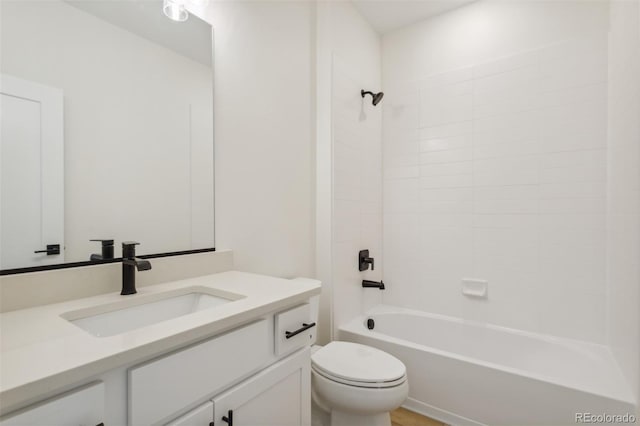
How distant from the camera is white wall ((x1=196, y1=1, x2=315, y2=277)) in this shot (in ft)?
4.73

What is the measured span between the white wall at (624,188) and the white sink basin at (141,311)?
168 cm

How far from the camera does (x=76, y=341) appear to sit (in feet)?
2.01

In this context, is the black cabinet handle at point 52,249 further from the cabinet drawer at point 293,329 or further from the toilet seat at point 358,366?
the toilet seat at point 358,366

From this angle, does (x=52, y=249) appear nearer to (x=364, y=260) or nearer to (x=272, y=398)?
(x=272, y=398)

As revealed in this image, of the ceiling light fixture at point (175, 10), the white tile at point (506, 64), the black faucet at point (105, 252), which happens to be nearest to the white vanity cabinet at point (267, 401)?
the black faucet at point (105, 252)

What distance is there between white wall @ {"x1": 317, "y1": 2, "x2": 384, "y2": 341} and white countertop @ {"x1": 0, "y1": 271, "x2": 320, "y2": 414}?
104cm

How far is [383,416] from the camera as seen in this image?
4.87 ft

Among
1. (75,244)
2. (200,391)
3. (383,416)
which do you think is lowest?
(383,416)

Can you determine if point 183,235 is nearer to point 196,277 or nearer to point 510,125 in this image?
point 196,277

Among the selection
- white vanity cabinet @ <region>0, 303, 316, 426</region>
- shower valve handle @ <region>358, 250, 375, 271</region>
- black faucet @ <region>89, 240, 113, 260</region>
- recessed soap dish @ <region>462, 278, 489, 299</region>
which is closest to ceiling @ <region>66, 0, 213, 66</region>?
black faucet @ <region>89, 240, 113, 260</region>

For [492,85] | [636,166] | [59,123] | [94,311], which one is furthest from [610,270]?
[59,123]

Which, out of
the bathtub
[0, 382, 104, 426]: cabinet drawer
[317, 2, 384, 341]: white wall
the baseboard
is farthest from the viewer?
[317, 2, 384, 341]: white wall

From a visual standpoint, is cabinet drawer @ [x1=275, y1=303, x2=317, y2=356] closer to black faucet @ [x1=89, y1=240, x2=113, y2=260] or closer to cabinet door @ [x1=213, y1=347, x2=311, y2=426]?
cabinet door @ [x1=213, y1=347, x2=311, y2=426]

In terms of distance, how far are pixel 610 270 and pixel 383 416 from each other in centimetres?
154
